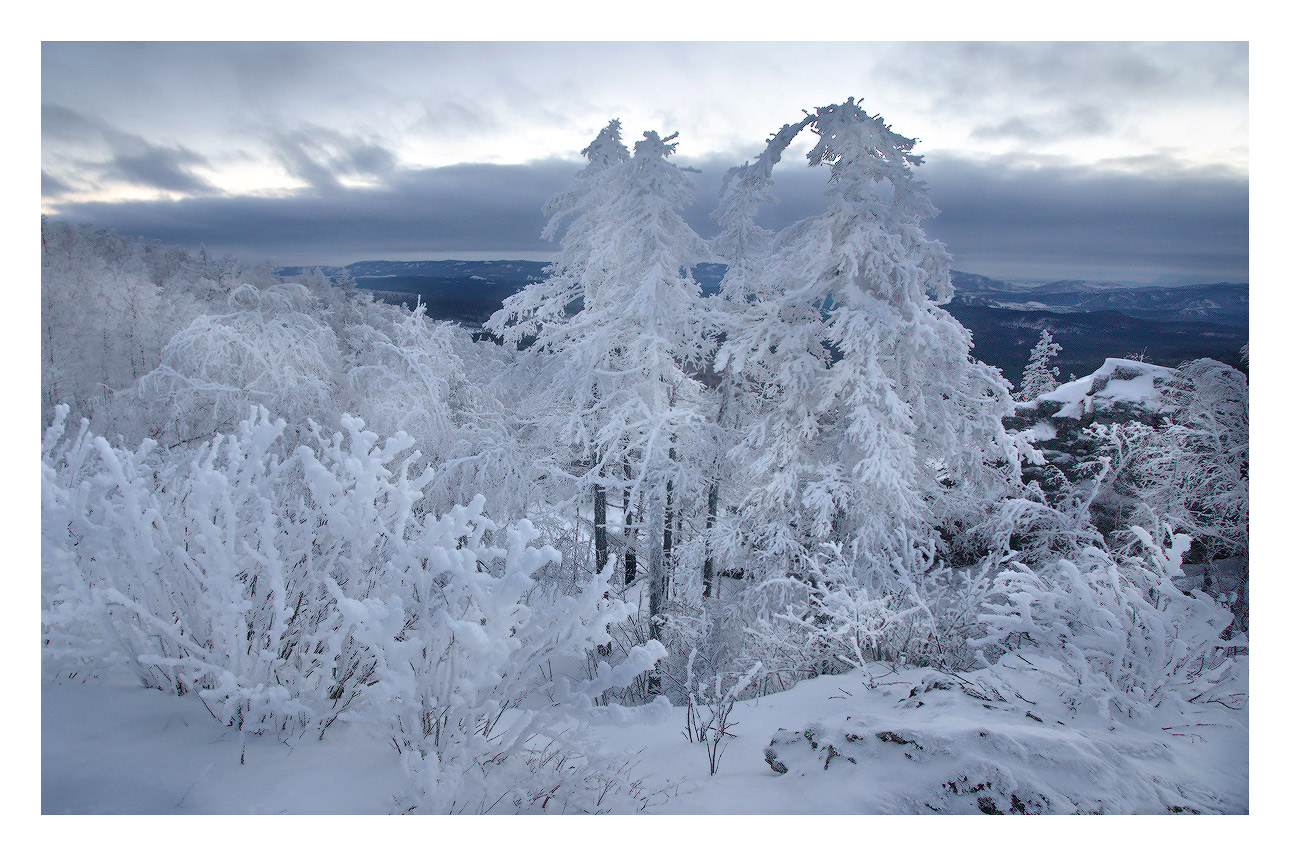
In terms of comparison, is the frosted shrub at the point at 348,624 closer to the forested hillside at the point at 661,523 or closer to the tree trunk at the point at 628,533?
the forested hillside at the point at 661,523

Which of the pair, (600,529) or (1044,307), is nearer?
(1044,307)

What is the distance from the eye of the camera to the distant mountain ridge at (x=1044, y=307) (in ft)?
12.4

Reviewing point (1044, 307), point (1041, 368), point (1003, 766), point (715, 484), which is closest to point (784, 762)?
point (1003, 766)

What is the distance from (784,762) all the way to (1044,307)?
15.3ft

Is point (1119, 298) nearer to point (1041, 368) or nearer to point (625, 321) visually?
point (1041, 368)

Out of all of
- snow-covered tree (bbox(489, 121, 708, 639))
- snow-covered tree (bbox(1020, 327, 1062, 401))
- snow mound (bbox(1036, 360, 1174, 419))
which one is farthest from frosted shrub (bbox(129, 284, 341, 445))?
snow mound (bbox(1036, 360, 1174, 419))

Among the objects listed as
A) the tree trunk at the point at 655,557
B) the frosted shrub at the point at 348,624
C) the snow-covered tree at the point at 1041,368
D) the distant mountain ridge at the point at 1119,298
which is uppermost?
the distant mountain ridge at the point at 1119,298

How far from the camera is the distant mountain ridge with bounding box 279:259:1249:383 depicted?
377 centimetres

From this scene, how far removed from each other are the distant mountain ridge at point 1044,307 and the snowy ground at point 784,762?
2.65 m

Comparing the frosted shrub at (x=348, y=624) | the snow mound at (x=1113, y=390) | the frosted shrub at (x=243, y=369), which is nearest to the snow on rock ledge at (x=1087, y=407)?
the snow mound at (x=1113, y=390)

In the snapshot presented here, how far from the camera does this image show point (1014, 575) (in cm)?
415

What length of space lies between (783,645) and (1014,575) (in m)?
1.86

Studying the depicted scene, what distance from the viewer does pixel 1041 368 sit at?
289 inches
